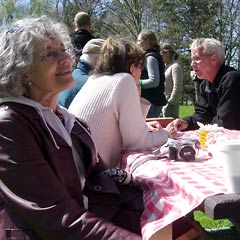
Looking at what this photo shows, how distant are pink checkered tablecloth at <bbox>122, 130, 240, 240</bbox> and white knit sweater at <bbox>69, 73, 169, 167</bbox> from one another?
0.80ft

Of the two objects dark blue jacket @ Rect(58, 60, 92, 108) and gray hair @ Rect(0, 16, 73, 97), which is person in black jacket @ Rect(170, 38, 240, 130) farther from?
gray hair @ Rect(0, 16, 73, 97)

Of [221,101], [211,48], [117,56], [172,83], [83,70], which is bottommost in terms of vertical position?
[172,83]

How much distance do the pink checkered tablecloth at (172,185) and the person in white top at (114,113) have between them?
0.81ft

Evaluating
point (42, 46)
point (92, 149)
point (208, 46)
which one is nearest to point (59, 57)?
point (42, 46)

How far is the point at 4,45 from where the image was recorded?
5.19 ft

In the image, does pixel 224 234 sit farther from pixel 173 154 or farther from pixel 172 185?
pixel 172 185

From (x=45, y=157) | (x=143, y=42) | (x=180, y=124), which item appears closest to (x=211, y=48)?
(x=180, y=124)

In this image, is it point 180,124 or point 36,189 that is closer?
point 36,189

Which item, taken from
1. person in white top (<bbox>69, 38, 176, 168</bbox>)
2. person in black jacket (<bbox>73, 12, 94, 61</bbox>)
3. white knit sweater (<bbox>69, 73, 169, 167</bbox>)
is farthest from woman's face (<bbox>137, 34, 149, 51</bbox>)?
white knit sweater (<bbox>69, 73, 169, 167</bbox>)

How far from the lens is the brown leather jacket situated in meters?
1.31

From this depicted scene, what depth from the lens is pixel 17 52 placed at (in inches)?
61.5

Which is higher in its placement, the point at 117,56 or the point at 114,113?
the point at 117,56

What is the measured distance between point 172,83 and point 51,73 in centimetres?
450

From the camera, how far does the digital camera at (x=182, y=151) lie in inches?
73.3
